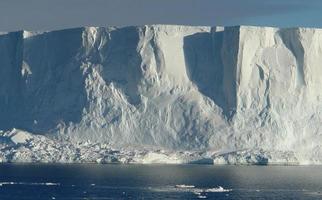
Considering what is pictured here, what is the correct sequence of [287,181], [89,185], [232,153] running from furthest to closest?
[232,153], [287,181], [89,185]

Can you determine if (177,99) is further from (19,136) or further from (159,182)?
(159,182)

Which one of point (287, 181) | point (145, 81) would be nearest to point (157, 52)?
point (145, 81)

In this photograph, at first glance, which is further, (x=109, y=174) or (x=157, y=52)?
(x=157, y=52)

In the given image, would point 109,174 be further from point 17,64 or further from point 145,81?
point 17,64

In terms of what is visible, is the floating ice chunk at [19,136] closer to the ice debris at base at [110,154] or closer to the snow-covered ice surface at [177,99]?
the ice debris at base at [110,154]

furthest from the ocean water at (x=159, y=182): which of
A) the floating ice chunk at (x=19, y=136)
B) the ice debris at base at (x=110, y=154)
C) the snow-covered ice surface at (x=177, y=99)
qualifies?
the floating ice chunk at (x=19, y=136)

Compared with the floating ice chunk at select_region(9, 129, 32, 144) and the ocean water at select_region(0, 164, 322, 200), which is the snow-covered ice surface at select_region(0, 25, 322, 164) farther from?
the ocean water at select_region(0, 164, 322, 200)

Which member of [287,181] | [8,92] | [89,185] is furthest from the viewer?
[8,92]

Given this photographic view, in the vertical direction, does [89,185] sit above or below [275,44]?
below
